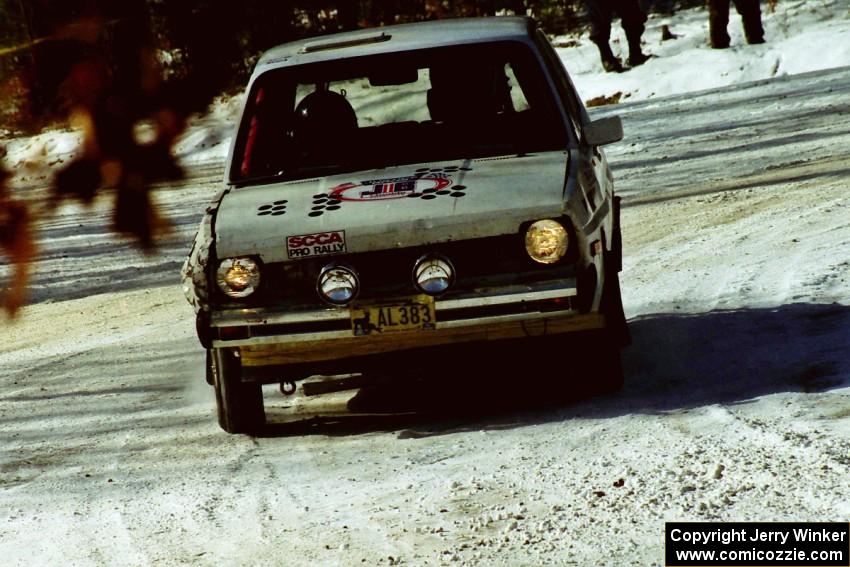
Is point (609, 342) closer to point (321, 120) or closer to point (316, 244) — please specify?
point (316, 244)

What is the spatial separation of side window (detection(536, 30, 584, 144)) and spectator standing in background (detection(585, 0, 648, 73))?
15.9 meters

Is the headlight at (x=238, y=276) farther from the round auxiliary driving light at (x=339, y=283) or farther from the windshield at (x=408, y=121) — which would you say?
the windshield at (x=408, y=121)

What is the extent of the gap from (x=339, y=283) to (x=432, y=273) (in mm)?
393

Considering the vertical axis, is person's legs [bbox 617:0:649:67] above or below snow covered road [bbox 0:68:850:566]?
below

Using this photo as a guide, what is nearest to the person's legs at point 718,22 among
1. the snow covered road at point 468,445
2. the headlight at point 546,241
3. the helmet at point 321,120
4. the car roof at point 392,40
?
the snow covered road at point 468,445

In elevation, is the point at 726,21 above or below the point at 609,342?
below

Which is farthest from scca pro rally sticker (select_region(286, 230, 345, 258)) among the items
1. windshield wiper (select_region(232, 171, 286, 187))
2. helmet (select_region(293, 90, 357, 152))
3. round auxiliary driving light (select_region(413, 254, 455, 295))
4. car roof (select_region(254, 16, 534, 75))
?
car roof (select_region(254, 16, 534, 75))

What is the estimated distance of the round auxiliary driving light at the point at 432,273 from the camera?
5535 millimetres

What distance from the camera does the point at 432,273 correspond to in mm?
5539

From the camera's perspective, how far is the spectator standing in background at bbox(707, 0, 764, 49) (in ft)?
76.1

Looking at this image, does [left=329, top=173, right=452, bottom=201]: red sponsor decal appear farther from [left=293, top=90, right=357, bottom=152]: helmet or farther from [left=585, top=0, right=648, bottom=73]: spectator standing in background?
[left=585, top=0, right=648, bottom=73]: spectator standing in background

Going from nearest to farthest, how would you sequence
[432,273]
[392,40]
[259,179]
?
[432,273] < [259,179] < [392,40]

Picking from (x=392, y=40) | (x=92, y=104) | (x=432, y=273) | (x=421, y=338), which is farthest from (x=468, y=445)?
(x=92, y=104)

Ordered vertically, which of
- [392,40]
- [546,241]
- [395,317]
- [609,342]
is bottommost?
[609,342]
